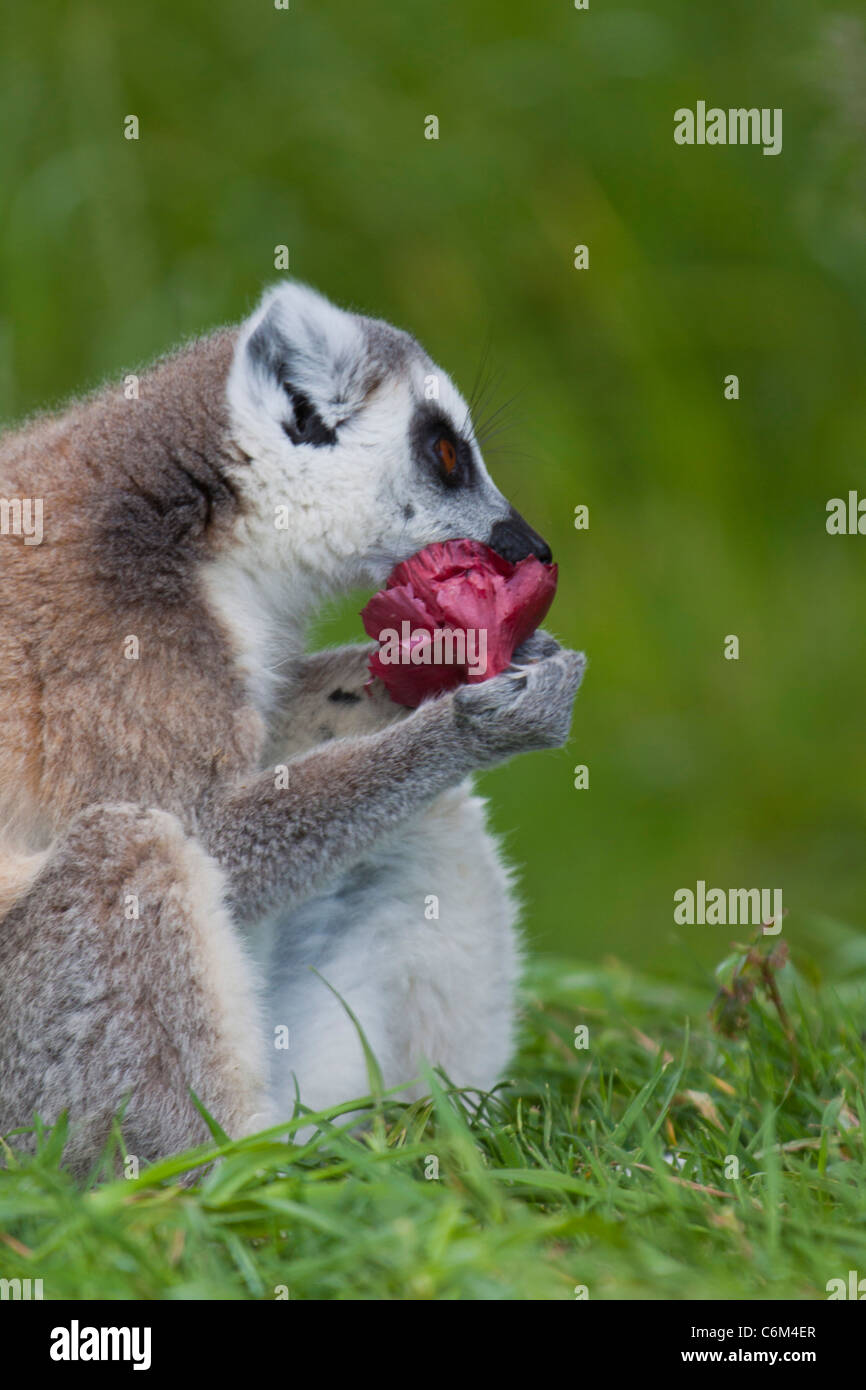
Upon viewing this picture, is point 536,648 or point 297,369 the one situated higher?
point 297,369

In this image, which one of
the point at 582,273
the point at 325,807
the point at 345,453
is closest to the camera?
the point at 325,807

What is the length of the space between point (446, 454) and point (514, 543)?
0.28 meters

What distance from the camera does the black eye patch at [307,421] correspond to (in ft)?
13.4

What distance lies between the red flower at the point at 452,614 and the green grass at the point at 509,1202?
981 millimetres

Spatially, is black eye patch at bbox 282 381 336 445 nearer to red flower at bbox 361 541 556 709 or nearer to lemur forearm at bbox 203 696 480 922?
red flower at bbox 361 541 556 709

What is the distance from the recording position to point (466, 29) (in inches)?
365

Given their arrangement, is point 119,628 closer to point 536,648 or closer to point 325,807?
point 325,807

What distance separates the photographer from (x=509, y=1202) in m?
3.05

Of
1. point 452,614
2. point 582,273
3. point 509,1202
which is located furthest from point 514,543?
point 582,273

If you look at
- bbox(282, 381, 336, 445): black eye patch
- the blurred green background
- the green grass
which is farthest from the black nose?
the blurred green background

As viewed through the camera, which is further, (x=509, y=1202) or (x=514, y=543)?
(x=514, y=543)

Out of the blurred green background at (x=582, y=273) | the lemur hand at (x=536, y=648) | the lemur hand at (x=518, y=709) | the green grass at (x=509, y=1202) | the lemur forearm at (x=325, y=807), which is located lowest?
the green grass at (x=509, y=1202)

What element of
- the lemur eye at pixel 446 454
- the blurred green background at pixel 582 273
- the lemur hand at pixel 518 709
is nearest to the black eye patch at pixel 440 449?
the lemur eye at pixel 446 454

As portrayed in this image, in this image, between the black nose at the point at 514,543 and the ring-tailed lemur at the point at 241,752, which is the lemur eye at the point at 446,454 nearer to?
the ring-tailed lemur at the point at 241,752
